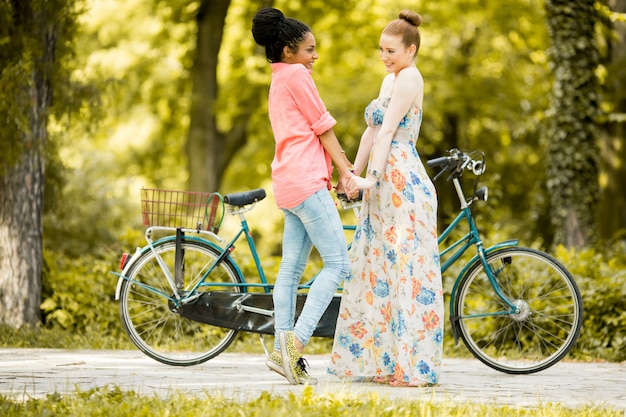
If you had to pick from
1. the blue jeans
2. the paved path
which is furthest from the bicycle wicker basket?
the paved path

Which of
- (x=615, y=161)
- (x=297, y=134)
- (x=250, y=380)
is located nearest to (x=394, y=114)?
(x=297, y=134)

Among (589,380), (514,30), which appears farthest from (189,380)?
(514,30)

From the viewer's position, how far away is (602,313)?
755 cm

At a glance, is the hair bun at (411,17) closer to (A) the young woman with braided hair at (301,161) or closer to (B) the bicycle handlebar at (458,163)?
(A) the young woman with braided hair at (301,161)

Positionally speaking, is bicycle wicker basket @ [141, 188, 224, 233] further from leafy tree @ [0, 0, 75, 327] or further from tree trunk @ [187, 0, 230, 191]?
tree trunk @ [187, 0, 230, 191]

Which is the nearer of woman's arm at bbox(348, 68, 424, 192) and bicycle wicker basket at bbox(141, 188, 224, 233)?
woman's arm at bbox(348, 68, 424, 192)

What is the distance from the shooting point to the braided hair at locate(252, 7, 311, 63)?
492cm

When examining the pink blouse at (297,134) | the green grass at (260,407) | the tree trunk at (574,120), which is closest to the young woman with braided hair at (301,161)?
the pink blouse at (297,134)

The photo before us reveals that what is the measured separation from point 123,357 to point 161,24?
1302cm

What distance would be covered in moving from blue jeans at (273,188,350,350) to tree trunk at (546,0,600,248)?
7.96 metres

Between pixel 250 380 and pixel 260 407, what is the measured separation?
129cm

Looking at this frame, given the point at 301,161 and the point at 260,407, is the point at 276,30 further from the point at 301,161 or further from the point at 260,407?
the point at 260,407

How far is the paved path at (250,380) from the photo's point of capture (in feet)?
15.1

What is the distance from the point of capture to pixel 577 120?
12.4 m
